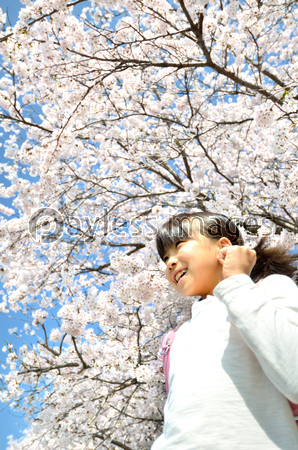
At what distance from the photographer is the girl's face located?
1.29 m

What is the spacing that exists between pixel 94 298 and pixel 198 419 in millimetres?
2610

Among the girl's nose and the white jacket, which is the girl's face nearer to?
the girl's nose

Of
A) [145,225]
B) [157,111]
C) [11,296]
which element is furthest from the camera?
[157,111]

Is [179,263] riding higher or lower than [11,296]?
lower

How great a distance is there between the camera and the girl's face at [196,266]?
1.29 m

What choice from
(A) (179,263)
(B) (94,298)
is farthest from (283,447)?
(B) (94,298)

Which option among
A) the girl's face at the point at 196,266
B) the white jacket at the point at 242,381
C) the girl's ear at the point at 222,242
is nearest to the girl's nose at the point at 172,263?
the girl's face at the point at 196,266

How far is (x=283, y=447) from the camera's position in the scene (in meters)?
0.84

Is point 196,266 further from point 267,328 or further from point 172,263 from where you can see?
point 267,328

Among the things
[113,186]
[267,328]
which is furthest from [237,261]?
[113,186]

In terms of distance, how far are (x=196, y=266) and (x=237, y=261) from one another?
10.3 inches

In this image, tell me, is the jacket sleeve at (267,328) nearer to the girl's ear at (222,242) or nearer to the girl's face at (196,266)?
the girl's face at (196,266)

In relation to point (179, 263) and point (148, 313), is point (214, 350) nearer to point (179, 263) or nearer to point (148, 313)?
point (179, 263)

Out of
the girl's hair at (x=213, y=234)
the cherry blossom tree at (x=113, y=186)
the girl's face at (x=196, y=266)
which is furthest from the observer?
the cherry blossom tree at (x=113, y=186)
